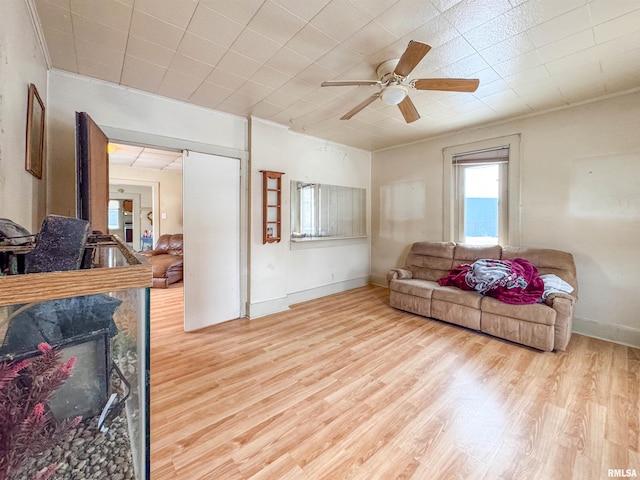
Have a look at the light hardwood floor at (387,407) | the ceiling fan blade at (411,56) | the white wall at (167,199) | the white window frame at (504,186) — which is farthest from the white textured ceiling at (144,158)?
the white window frame at (504,186)

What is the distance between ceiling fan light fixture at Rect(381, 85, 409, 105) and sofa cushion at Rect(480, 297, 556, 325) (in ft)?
7.76

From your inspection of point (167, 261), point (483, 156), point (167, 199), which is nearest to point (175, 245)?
point (167, 261)

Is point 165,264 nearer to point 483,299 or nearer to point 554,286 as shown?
point 483,299

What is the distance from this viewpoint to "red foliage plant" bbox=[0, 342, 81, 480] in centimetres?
48

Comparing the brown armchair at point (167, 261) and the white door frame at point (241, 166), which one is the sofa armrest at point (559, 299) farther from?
the brown armchair at point (167, 261)

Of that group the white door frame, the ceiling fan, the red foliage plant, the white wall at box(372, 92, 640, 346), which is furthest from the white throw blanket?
the red foliage plant

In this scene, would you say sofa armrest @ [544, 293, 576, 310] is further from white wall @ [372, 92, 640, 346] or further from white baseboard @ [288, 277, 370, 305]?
white baseboard @ [288, 277, 370, 305]

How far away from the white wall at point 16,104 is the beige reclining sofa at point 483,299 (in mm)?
3782

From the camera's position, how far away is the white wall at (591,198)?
111 inches

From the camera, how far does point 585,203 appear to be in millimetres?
3086

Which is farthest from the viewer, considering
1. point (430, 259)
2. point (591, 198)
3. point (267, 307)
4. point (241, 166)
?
point (430, 259)

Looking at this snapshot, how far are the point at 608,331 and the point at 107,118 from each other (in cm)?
571

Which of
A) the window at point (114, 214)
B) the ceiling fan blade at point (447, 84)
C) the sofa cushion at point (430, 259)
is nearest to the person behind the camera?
the ceiling fan blade at point (447, 84)

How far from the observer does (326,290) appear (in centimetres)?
468
